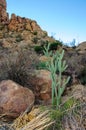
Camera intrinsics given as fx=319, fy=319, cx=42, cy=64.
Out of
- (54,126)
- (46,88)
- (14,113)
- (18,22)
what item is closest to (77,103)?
(54,126)

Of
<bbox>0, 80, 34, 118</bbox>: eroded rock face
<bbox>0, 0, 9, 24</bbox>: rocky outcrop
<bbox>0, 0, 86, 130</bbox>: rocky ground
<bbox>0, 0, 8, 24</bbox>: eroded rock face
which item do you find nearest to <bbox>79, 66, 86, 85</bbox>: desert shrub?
<bbox>0, 0, 86, 130</bbox>: rocky ground

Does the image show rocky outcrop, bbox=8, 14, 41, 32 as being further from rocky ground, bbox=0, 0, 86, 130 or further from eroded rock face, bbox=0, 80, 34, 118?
eroded rock face, bbox=0, 80, 34, 118

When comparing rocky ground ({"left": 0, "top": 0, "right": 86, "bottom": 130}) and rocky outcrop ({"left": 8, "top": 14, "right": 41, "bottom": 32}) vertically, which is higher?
rocky outcrop ({"left": 8, "top": 14, "right": 41, "bottom": 32})

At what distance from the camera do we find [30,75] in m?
8.36

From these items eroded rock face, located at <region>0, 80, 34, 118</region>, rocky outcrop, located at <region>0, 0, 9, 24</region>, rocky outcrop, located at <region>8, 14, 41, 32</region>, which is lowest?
eroded rock face, located at <region>0, 80, 34, 118</region>

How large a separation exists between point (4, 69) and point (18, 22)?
38375 millimetres

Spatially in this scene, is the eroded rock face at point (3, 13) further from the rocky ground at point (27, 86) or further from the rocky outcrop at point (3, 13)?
the rocky ground at point (27, 86)

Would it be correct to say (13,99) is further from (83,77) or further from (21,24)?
(21,24)

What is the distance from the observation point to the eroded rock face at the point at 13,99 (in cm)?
659

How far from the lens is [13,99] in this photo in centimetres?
674

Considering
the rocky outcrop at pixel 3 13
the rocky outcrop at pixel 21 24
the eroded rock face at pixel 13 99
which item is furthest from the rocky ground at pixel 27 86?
the rocky outcrop at pixel 3 13

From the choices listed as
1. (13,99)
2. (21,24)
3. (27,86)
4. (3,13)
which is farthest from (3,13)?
(13,99)

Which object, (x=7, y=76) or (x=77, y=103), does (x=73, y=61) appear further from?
(x=77, y=103)

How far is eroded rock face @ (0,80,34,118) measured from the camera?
21.6ft
